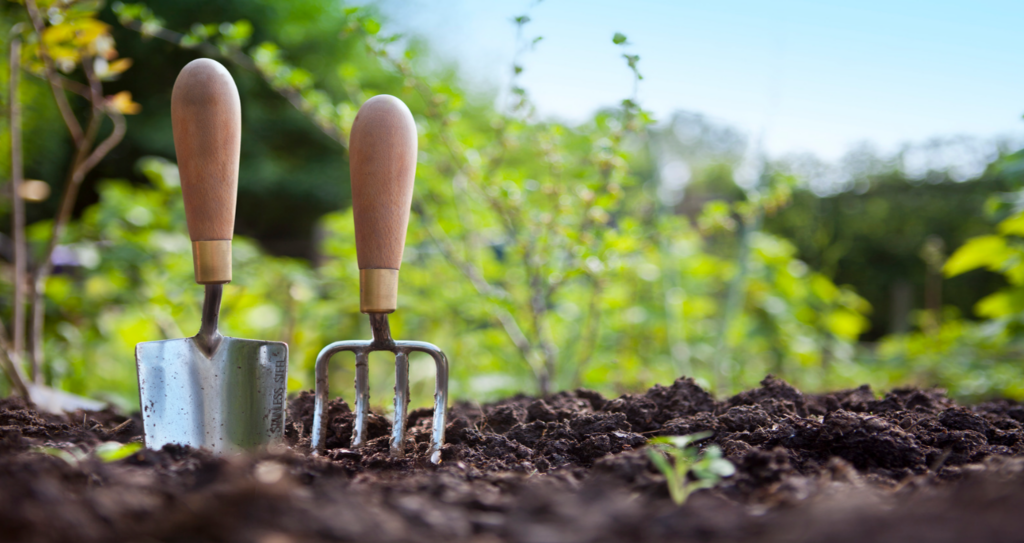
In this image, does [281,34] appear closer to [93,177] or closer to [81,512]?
[93,177]

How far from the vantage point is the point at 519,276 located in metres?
2.39

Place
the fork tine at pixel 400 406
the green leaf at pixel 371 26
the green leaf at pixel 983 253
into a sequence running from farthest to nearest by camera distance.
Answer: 1. the green leaf at pixel 983 253
2. the green leaf at pixel 371 26
3. the fork tine at pixel 400 406

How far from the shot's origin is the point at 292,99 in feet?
6.35

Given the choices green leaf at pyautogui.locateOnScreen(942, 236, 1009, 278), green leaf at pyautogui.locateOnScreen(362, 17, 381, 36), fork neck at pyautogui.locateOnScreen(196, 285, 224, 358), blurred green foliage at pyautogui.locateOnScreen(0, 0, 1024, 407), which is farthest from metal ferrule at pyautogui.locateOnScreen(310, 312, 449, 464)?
green leaf at pyautogui.locateOnScreen(942, 236, 1009, 278)

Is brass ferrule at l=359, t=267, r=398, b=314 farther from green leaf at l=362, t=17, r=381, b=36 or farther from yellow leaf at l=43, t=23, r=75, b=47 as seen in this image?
yellow leaf at l=43, t=23, r=75, b=47

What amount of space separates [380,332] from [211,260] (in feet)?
1.01

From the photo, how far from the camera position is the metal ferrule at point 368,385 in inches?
40.6

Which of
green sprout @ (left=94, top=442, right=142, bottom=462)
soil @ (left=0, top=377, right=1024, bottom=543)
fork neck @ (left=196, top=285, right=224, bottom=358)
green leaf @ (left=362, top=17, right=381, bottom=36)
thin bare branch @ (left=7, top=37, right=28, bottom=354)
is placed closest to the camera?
soil @ (left=0, top=377, right=1024, bottom=543)

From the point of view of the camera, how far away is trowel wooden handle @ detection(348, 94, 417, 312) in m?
1.01

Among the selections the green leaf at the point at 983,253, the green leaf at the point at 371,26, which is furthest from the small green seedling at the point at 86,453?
the green leaf at the point at 983,253

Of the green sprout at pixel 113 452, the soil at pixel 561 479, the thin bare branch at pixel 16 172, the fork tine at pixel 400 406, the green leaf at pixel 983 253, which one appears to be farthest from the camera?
the green leaf at pixel 983 253

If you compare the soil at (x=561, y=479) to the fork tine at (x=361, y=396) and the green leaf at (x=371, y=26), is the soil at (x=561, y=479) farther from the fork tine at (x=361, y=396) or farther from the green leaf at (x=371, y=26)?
the green leaf at (x=371, y=26)

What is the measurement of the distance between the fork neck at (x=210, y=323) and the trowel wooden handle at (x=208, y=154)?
45 mm

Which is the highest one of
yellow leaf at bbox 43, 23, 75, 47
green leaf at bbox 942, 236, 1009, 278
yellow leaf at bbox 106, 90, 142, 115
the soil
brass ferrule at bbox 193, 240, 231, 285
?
yellow leaf at bbox 43, 23, 75, 47
